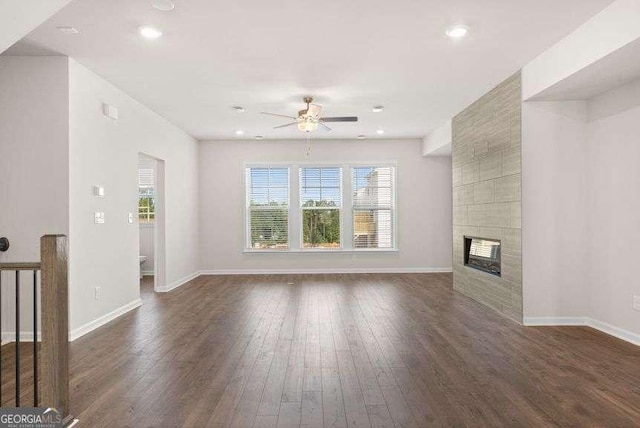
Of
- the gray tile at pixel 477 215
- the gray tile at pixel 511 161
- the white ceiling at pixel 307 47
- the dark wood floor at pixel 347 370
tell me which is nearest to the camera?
the dark wood floor at pixel 347 370

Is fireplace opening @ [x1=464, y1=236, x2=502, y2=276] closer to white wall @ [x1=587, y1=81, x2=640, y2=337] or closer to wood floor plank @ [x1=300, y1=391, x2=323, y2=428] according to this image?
white wall @ [x1=587, y1=81, x2=640, y2=337]

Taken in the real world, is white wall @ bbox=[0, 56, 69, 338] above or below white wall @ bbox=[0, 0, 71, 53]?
below

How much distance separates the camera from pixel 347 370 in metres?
3.37

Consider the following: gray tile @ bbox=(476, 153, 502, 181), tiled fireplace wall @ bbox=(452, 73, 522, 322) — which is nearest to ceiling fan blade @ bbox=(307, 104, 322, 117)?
tiled fireplace wall @ bbox=(452, 73, 522, 322)

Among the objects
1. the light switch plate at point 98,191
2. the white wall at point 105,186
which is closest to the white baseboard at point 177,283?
the white wall at point 105,186

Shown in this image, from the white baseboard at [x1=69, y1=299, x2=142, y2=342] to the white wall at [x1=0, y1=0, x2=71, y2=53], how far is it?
2853 mm

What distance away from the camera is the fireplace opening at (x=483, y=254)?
5520 mm

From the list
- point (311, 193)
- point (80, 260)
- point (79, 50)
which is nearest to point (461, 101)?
point (311, 193)

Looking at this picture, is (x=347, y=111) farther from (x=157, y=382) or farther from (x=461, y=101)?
(x=157, y=382)

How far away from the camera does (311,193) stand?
919 cm

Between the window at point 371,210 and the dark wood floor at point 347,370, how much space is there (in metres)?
3.47

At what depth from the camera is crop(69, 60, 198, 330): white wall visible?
446cm

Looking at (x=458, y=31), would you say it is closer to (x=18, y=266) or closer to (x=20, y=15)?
(x=20, y=15)

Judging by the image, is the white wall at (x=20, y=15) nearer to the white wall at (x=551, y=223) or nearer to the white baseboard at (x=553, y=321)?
the white wall at (x=551, y=223)
